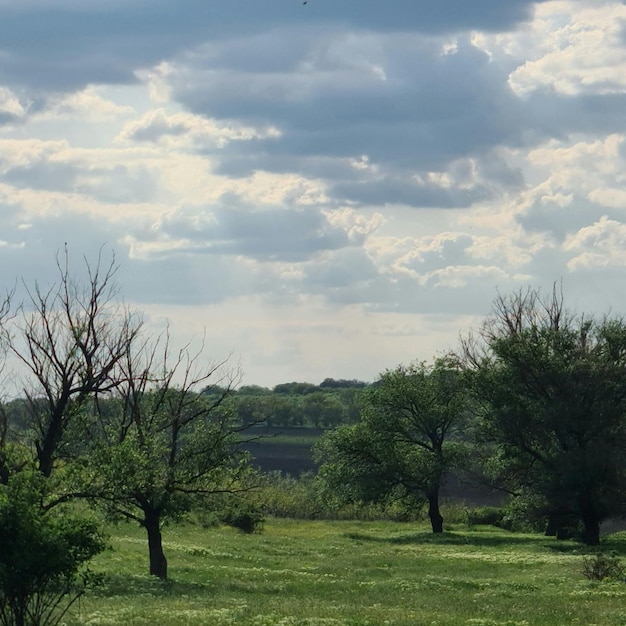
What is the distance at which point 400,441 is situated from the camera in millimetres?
74125

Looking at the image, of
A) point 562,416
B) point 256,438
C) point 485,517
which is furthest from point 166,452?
point 485,517

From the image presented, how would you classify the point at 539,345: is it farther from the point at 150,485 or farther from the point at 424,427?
the point at 150,485

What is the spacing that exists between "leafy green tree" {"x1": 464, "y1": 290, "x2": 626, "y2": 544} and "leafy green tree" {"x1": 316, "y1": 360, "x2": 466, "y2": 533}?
7.03 meters

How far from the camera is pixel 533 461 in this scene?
6381cm

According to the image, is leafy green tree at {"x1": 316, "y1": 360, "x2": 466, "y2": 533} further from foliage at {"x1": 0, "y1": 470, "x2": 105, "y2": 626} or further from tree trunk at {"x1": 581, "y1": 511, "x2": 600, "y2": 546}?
foliage at {"x1": 0, "y1": 470, "x2": 105, "y2": 626}

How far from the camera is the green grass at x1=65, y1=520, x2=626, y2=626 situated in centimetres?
2739

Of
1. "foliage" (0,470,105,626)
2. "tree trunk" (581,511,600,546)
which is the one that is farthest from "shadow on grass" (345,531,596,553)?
"foliage" (0,470,105,626)


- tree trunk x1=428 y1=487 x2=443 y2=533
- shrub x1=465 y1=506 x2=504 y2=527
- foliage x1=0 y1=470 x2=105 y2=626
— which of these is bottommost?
shrub x1=465 y1=506 x2=504 y2=527

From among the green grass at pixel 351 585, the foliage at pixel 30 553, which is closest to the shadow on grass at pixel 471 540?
the green grass at pixel 351 585

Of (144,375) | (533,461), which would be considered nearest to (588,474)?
(533,461)

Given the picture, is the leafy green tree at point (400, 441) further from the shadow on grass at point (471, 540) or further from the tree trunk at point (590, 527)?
the tree trunk at point (590, 527)

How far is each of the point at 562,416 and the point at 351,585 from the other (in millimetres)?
26191

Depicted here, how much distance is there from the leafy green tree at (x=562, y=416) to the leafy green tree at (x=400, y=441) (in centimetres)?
703

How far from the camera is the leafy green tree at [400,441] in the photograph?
237ft
